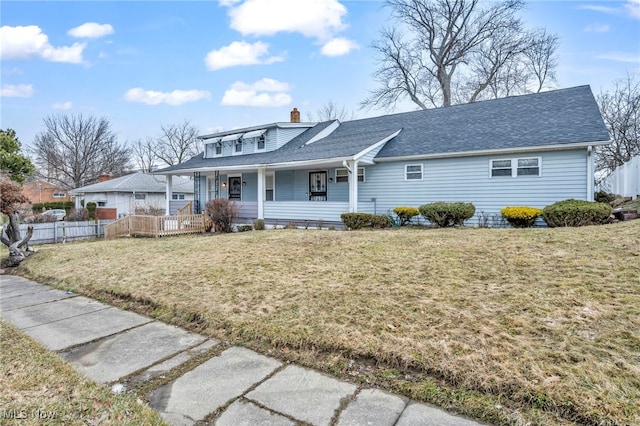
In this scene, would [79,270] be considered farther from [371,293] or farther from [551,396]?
[551,396]

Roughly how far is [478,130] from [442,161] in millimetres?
2062

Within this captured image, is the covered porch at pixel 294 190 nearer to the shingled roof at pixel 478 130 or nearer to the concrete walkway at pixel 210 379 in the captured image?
the shingled roof at pixel 478 130

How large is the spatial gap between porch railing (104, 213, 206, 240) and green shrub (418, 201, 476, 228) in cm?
990

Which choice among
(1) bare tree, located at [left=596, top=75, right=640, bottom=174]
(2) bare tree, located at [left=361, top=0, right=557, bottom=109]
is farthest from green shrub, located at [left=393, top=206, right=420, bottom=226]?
(1) bare tree, located at [left=596, top=75, right=640, bottom=174]

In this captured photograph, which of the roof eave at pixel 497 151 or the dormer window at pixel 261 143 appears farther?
the dormer window at pixel 261 143

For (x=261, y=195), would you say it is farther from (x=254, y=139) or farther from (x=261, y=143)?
(x=254, y=139)

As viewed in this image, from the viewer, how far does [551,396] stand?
2600 millimetres

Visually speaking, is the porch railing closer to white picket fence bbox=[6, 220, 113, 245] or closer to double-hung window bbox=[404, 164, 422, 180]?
white picket fence bbox=[6, 220, 113, 245]

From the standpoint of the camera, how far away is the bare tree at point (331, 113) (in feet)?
125

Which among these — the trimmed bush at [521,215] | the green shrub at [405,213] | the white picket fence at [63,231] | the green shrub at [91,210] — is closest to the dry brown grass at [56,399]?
the green shrub at [405,213]

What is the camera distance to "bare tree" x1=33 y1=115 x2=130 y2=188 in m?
38.8

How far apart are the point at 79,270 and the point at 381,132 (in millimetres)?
12542

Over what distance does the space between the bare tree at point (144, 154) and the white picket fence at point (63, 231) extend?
104ft

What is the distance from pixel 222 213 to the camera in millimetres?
14898
